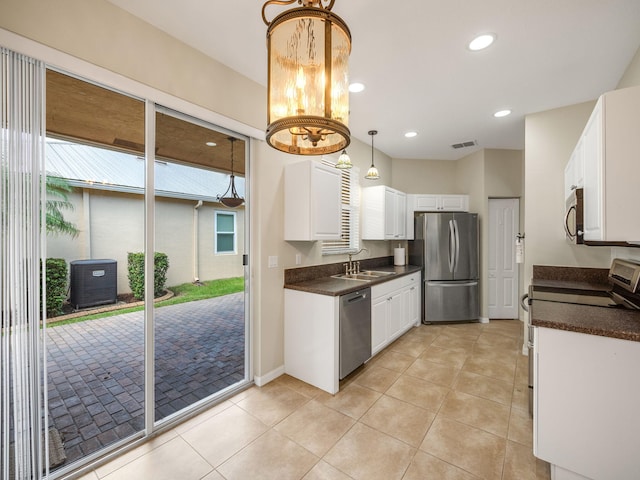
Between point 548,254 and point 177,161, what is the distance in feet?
13.2

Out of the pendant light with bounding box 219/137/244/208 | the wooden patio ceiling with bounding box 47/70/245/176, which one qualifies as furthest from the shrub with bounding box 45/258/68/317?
the pendant light with bounding box 219/137/244/208

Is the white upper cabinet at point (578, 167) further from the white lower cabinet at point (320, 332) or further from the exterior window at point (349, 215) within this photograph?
the exterior window at point (349, 215)

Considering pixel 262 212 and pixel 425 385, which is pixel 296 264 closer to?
pixel 262 212

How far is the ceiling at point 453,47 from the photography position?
Answer: 5.98 ft

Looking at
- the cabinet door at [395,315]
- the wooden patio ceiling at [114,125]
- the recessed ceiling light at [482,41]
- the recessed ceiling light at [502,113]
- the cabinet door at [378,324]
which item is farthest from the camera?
the cabinet door at [395,315]

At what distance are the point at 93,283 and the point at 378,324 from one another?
8.86 ft

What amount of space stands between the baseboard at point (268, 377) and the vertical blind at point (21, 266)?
1.50 meters

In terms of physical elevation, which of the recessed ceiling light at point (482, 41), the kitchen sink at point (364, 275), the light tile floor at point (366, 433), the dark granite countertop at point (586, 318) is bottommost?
the light tile floor at point (366, 433)

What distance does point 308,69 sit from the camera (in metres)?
1.14

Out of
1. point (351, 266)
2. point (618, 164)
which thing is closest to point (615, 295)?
point (618, 164)

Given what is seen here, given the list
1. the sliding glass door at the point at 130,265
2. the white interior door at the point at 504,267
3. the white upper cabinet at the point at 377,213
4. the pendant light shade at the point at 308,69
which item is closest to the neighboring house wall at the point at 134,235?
the sliding glass door at the point at 130,265

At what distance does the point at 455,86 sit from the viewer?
277 centimetres

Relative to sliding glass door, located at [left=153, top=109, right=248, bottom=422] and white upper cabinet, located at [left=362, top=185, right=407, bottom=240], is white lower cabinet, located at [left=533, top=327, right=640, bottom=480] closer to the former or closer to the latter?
sliding glass door, located at [left=153, top=109, right=248, bottom=422]

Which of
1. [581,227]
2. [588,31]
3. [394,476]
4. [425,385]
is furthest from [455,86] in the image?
[394,476]
